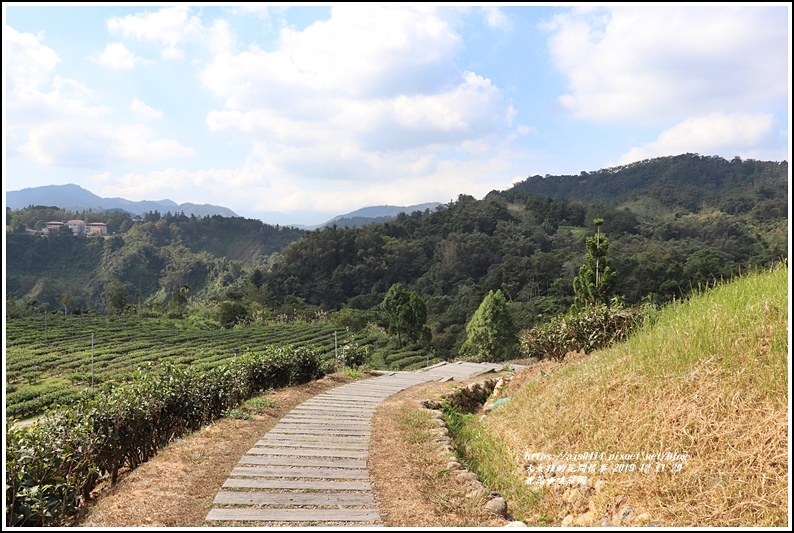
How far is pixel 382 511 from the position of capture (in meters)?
3.05

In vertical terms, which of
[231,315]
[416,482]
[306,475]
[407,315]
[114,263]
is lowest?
[231,315]

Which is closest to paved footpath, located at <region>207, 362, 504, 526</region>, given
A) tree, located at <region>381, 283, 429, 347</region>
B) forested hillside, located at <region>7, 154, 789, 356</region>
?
tree, located at <region>381, 283, 429, 347</region>

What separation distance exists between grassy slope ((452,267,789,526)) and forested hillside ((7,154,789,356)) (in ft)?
111

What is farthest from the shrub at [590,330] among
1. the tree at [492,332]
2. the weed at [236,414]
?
the tree at [492,332]

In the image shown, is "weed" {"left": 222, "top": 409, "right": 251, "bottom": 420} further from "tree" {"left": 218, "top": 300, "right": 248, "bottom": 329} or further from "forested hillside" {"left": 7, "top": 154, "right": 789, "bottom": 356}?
"tree" {"left": 218, "top": 300, "right": 248, "bottom": 329}

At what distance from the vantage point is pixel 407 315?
31172 millimetres

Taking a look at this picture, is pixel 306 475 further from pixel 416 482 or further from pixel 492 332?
pixel 492 332

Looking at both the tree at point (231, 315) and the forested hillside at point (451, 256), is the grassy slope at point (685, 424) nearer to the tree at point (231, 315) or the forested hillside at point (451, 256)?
the forested hillside at point (451, 256)

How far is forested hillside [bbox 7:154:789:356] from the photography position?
44469 millimetres

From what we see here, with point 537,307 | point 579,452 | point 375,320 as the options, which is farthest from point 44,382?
point 537,307

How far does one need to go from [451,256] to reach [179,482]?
6049 centimetres

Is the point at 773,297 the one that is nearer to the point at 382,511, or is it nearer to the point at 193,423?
the point at 382,511

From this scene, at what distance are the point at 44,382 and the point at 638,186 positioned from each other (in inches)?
4175

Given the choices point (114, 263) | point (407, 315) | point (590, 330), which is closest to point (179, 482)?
point (590, 330)
